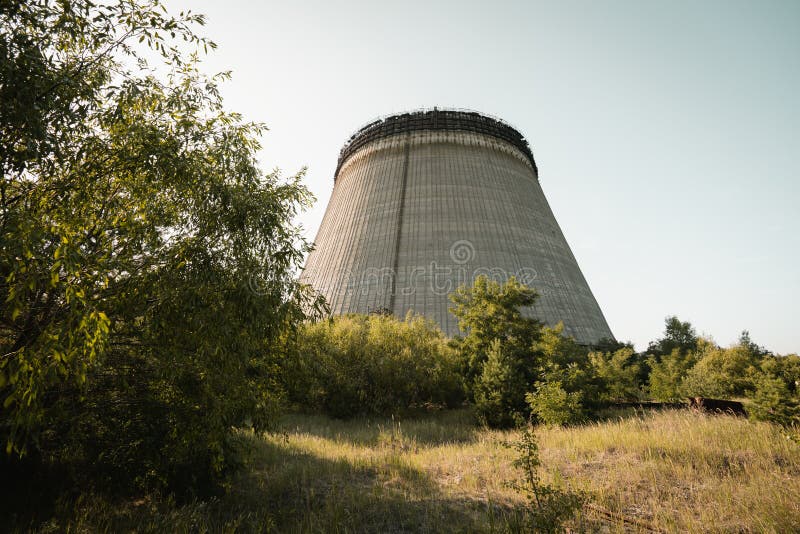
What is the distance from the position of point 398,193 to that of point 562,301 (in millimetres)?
8338

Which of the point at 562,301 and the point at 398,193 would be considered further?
the point at 398,193

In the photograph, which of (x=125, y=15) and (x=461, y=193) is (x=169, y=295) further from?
(x=461, y=193)

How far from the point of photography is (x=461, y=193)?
17234mm

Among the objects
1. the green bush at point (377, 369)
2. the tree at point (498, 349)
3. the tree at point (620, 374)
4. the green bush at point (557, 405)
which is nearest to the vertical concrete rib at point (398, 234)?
the green bush at point (377, 369)

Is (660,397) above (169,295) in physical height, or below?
below

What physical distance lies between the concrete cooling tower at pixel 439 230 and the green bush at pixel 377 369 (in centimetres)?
206

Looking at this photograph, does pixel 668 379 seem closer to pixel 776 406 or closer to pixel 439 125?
pixel 776 406

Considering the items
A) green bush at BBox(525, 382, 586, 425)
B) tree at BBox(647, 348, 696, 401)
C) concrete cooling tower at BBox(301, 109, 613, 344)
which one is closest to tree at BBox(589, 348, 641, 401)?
tree at BBox(647, 348, 696, 401)

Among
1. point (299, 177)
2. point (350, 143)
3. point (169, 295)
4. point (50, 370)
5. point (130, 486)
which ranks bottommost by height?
point (130, 486)

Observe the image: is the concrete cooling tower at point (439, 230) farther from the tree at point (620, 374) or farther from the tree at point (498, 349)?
the tree at point (498, 349)

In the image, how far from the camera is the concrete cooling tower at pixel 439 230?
48.7 ft

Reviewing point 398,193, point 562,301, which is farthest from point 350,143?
point 562,301

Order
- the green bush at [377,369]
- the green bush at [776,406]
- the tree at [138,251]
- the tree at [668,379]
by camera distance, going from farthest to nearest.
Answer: the tree at [668,379] < the green bush at [377,369] < the green bush at [776,406] < the tree at [138,251]

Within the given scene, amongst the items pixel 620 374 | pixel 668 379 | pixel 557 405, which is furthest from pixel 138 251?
pixel 668 379
